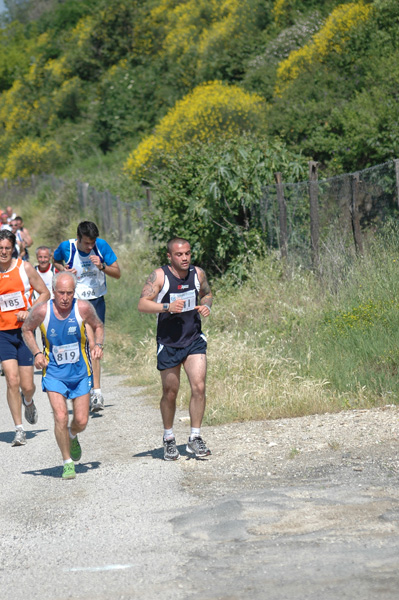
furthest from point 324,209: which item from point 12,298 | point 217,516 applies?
point 217,516

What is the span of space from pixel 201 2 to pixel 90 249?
35.2 meters

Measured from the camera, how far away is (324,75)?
22578mm

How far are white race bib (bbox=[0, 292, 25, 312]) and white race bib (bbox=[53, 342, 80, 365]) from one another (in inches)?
82.9

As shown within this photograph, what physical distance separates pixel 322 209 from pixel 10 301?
534cm

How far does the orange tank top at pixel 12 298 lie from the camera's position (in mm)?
9875

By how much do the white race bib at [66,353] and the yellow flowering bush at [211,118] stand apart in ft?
56.6

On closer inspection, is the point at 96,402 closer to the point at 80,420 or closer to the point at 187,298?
the point at 80,420

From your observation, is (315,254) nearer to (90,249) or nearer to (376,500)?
(90,249)

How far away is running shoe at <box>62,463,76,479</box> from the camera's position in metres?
7.78

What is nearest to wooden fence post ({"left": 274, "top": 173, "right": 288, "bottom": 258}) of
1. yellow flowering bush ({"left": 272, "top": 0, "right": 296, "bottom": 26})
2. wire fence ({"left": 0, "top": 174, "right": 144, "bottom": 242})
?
wire fence ({"left": 0, "top": 174, "right": 144, "bottom": 242})

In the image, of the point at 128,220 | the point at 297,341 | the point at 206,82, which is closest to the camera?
the point at 297,341

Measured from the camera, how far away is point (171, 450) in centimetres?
818

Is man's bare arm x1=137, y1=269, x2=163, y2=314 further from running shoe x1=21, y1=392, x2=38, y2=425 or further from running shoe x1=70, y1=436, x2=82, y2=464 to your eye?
running shoe x1=21, y1=392, x2=38, y2=425

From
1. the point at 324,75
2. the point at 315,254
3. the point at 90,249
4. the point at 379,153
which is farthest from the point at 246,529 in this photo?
the point at 324,75
